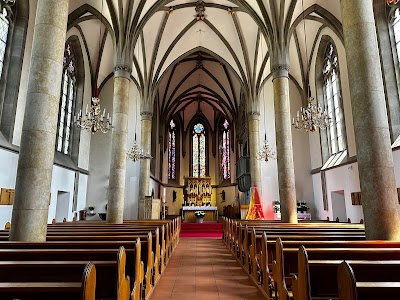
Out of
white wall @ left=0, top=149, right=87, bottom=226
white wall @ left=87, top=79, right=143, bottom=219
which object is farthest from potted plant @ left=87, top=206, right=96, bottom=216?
white wall @ left=0, top=149, right=87, bottom=226

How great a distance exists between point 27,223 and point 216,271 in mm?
4287

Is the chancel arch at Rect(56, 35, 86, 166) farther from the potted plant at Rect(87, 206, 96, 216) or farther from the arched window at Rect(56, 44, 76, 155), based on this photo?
the potted plant at Rect(87, 206, 96, 216)

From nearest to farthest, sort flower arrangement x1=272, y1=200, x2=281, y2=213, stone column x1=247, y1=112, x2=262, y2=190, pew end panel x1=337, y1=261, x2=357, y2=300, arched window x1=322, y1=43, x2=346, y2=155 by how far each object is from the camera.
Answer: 1. pew end panel x1=337, y1=261, x2=357, y2=300
2. arched window x1=322, y1=43, x2=346, y2=155
3. flower arrangement x1=272, y1=200, x2=281, y2=213
4. stone column x1=247, y1=112, x2=262, y2=190

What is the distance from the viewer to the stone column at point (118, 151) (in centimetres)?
1066

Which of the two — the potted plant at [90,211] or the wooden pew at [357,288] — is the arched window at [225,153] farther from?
the wooden pew at [357,288]

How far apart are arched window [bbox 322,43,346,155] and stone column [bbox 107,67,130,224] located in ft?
36.0

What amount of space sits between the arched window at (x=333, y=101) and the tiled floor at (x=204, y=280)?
10.4m

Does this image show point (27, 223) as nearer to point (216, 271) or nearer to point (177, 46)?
point (216, 271)

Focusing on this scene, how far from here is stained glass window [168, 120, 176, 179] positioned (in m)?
31.4

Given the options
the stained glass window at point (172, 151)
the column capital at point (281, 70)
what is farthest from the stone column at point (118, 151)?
the stained glass window at point (172, 151)

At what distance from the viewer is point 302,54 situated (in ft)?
56.9

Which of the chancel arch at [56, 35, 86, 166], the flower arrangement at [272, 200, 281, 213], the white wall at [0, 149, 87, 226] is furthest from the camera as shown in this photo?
the flower arrangement at [272, 200, 281, 213]

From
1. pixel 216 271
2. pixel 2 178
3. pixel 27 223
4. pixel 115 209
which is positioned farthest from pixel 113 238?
pixel 2 178

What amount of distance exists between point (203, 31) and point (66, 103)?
9.87 metres
